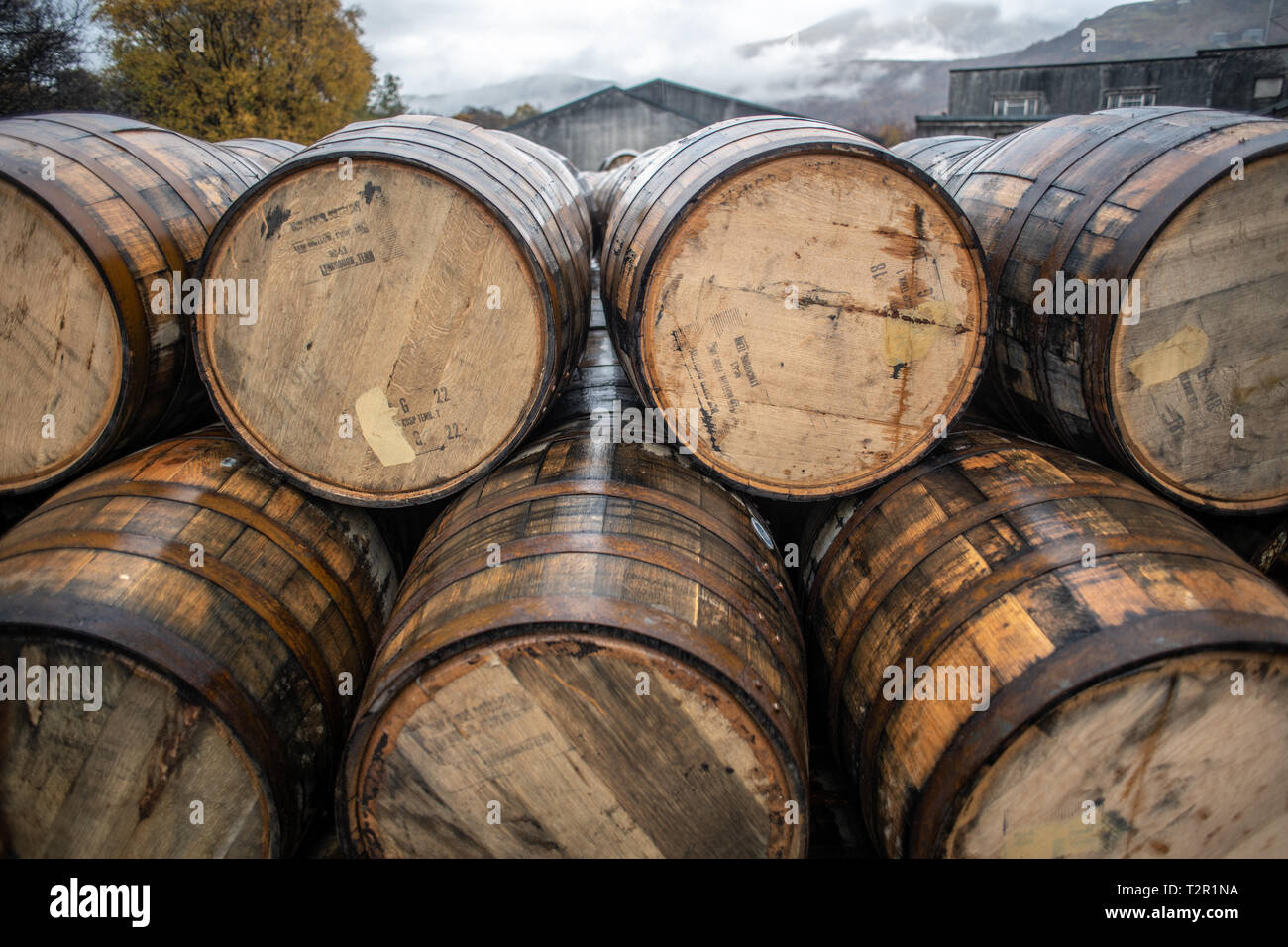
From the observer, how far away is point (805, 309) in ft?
7.60

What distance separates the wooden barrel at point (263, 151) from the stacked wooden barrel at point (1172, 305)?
3500 mm

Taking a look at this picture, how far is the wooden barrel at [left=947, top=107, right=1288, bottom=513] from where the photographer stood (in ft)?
7.24

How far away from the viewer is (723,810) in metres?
1.94

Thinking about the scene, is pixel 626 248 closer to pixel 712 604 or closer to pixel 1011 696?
A: pixel 712 604

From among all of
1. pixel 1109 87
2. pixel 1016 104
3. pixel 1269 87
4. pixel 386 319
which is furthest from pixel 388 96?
pixel 386 319

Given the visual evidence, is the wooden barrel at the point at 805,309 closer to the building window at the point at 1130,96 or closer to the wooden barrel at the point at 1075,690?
the wooden barrel at the point at 1075,690

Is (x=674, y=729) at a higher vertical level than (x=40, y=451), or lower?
lower

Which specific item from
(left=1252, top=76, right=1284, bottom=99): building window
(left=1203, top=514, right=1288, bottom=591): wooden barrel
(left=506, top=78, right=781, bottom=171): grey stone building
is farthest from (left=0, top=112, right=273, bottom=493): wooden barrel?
(left=506, top=78, right=781, bottom=171): grey stone building

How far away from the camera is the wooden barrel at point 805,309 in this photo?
221 cm

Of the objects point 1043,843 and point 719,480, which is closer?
point 1043,843

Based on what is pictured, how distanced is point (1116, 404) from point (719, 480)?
125cm

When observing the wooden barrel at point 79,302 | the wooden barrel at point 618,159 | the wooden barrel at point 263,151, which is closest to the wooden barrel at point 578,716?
the wooden barrel at point 79,302

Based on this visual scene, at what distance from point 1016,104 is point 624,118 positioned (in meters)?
11.9

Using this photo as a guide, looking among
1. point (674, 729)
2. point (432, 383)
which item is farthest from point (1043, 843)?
point (432, 383)
